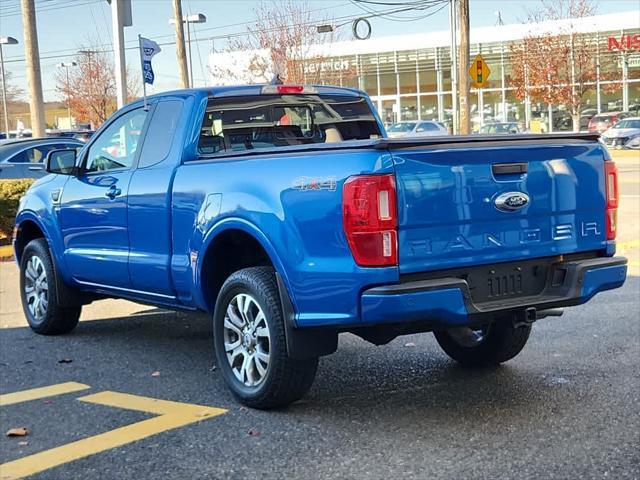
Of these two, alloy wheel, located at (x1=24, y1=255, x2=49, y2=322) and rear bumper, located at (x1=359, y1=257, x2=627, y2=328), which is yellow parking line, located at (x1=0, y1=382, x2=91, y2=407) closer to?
alloy wheel, located at (x1=24, y1=255, x2=49, y2=322)

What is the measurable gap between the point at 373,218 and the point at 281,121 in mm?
2306

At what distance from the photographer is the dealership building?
43.4 meters

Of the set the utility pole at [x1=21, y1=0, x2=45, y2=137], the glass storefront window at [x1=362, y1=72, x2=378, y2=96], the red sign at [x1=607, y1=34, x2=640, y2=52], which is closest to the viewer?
the utility pole at [x1=21, y1=0, x2=45, y2=137]

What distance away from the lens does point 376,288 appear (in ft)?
14.7

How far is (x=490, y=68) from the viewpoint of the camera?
48.7m

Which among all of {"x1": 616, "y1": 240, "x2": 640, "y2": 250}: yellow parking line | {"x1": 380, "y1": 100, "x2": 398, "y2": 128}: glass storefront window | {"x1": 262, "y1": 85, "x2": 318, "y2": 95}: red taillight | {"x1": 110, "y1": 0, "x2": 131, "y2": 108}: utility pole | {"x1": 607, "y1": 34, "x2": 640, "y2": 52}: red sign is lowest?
{"x1": 616, "y1": 240, "x2": 640, "y2": 250}: yellow parking line

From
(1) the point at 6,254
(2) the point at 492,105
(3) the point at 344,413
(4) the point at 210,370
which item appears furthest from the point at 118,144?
(2) the point at 492,105

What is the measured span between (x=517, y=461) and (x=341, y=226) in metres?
1.38

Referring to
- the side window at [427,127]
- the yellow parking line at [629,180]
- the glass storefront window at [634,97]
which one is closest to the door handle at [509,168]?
the yellow parking line at [629,180]

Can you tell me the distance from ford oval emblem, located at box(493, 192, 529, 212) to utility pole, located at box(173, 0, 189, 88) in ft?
66.9

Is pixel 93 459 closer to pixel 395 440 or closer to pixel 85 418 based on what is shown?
pixel 85 418

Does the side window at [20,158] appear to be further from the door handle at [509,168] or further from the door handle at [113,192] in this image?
the door handle at [509,168]

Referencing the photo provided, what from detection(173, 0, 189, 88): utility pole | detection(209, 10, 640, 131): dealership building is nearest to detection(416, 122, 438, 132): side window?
detection(209, 10, 640, 131): dealership building

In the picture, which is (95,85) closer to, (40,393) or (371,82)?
(371,82)
